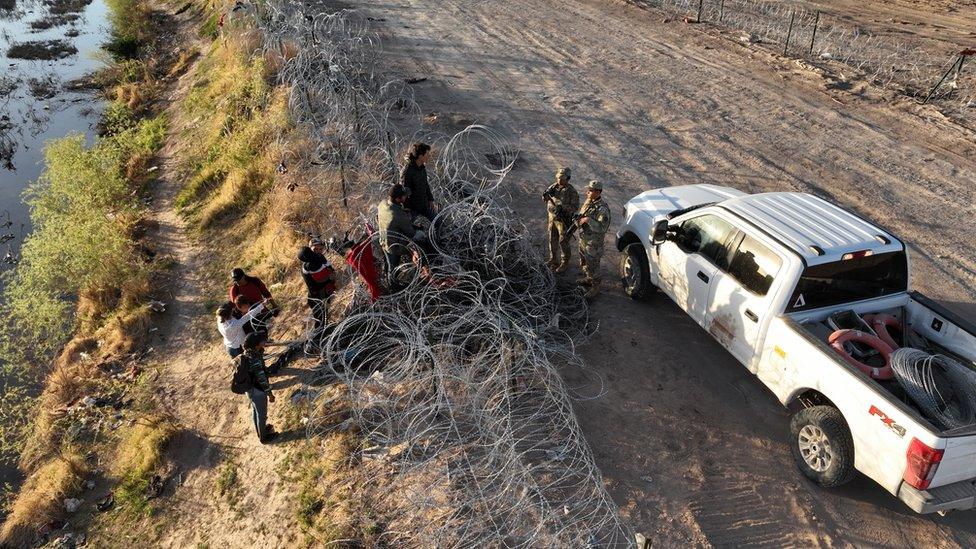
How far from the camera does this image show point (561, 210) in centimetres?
741

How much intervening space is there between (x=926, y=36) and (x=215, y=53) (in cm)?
1996

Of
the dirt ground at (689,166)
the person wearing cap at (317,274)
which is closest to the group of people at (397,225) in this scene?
the person wearing cap at (317,274)

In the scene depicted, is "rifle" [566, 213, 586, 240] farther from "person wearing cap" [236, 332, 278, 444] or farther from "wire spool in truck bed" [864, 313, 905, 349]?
"person wearing cap" [236, 332, 278, 444]

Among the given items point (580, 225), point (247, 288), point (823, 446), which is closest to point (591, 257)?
point (580, 225)

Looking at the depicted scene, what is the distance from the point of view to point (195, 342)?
28.5ft

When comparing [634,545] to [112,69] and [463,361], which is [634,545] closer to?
[463,361]

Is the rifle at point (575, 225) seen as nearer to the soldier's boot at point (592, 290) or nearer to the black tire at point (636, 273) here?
the soldier's boot at point (592, 290)

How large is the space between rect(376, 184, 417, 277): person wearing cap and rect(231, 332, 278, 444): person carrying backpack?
1.61 m

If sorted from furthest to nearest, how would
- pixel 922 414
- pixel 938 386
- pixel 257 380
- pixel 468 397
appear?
pixel 257 380
pixel 468 397
pixel 938 386
pixel 922 414

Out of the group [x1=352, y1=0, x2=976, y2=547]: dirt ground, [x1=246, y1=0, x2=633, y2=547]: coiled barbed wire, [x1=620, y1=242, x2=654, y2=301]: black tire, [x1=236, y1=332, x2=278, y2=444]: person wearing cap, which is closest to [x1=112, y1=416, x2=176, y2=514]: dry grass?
[x1=236, y1=332, x2=278, y2=444]: person wearing cap

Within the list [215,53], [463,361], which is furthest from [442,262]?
[215,53]

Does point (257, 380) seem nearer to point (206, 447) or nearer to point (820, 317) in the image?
point (206, 447)

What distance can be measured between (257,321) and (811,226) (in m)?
6.10

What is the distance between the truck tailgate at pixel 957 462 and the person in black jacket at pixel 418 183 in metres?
5.57
